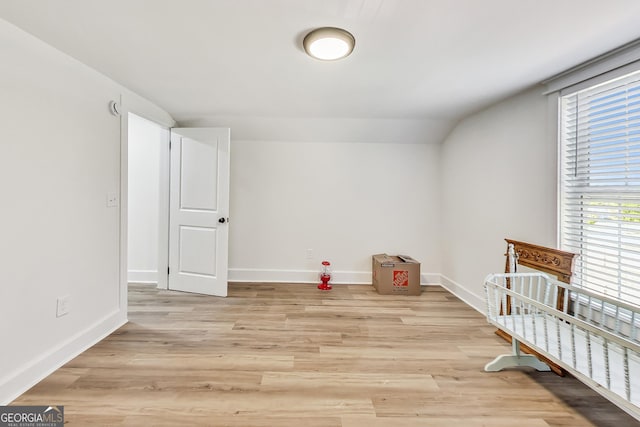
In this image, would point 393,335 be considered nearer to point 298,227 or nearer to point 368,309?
point 368,309

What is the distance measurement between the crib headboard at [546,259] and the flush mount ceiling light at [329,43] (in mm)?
1944

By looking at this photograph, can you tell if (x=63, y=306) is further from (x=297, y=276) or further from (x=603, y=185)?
(x=603, y=185)

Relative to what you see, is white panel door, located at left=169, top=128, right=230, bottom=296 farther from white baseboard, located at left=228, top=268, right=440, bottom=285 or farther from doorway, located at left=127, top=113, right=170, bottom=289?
white baseboard, located at left=228, top=268, right=440, bottom=285

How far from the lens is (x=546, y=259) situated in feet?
6.66

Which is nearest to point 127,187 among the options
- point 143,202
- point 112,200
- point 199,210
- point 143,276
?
point 112,200

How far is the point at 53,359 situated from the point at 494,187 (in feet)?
12.2

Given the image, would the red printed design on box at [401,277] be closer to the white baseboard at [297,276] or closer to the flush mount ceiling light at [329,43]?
the white baseboard at [297,276]

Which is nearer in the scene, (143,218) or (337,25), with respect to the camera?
(337,25)

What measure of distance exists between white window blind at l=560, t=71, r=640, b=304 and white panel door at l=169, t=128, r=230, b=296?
10.1 ft

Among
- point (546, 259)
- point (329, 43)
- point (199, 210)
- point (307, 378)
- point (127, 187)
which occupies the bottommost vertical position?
point (307, 378)

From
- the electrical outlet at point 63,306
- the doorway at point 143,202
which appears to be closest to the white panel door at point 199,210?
the doorway at point 143,202

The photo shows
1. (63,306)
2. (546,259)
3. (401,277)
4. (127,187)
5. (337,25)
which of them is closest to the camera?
(337,25)

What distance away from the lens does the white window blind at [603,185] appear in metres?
1.63

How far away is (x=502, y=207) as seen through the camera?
261 cm
